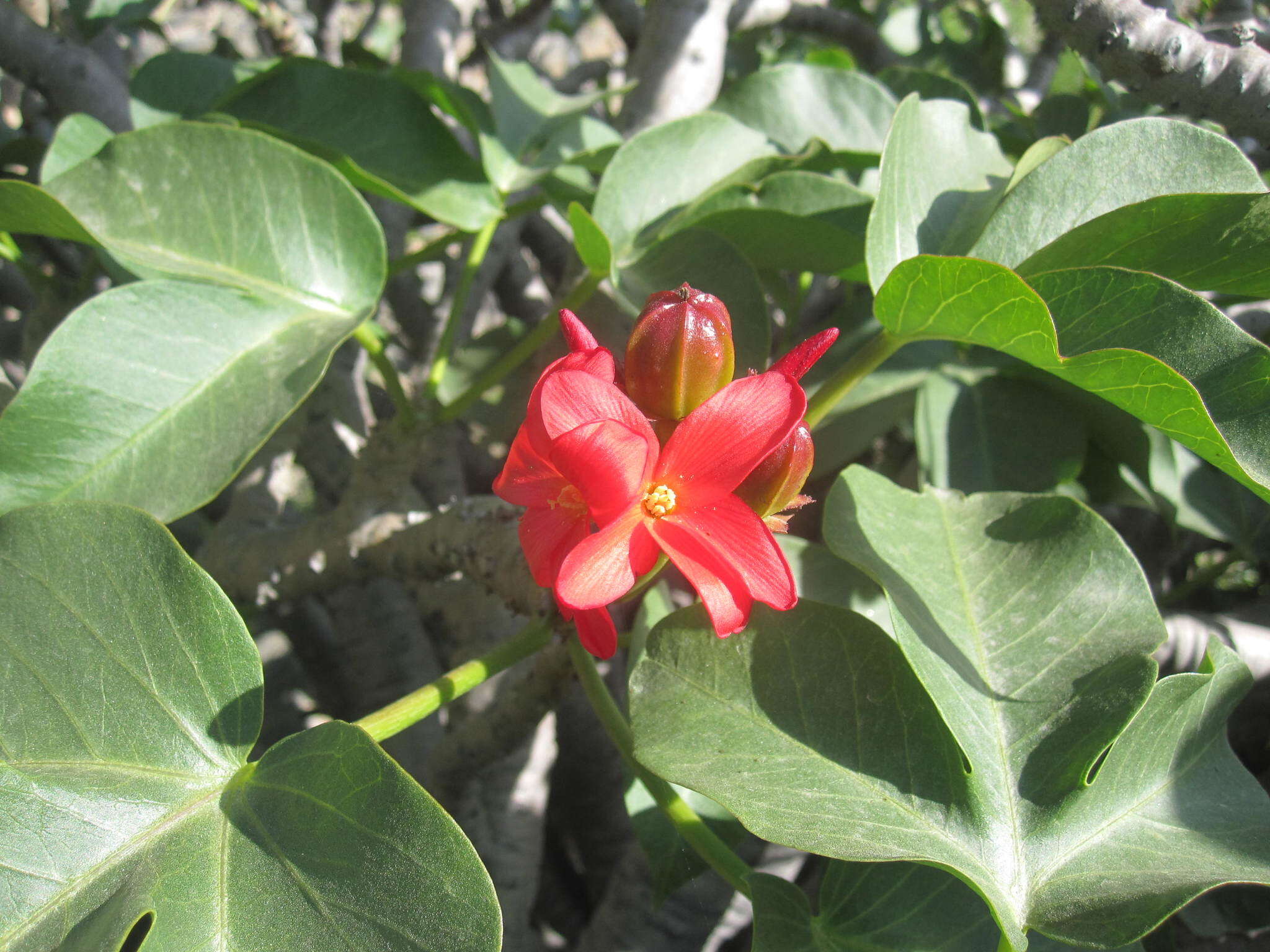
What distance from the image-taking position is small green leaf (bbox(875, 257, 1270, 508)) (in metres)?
0.59

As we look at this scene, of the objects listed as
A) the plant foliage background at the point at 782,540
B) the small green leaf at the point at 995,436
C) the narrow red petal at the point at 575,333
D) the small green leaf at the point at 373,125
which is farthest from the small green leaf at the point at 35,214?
the small green leaf at the point at 995,436

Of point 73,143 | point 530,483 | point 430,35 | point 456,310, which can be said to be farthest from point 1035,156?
point 430,35

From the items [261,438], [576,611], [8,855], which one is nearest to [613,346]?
[261,438]

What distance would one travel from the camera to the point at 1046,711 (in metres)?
0.67

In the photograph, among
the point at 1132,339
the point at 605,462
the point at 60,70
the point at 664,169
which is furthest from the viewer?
the point at 60,70

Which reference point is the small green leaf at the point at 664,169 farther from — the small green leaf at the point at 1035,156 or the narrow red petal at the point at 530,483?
the narrow red petal at the point at 530,483

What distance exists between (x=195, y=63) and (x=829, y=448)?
3.21 ft

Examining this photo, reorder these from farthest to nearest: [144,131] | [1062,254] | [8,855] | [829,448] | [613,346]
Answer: [613,346]
[829,448]
[144,131]
[1062,254]
[8,855]

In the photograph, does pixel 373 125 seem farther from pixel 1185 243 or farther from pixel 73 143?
pixel 1185 243

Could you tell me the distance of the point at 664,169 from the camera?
A: 3.22ft

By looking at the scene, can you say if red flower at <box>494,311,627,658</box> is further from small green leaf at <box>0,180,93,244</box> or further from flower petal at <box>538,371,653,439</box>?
small green leaf at <box>0,180,93,244</box>

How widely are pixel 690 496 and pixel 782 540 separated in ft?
0.85

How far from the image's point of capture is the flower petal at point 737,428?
1.87 feet

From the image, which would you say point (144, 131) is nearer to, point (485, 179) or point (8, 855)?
point (485, 179)
